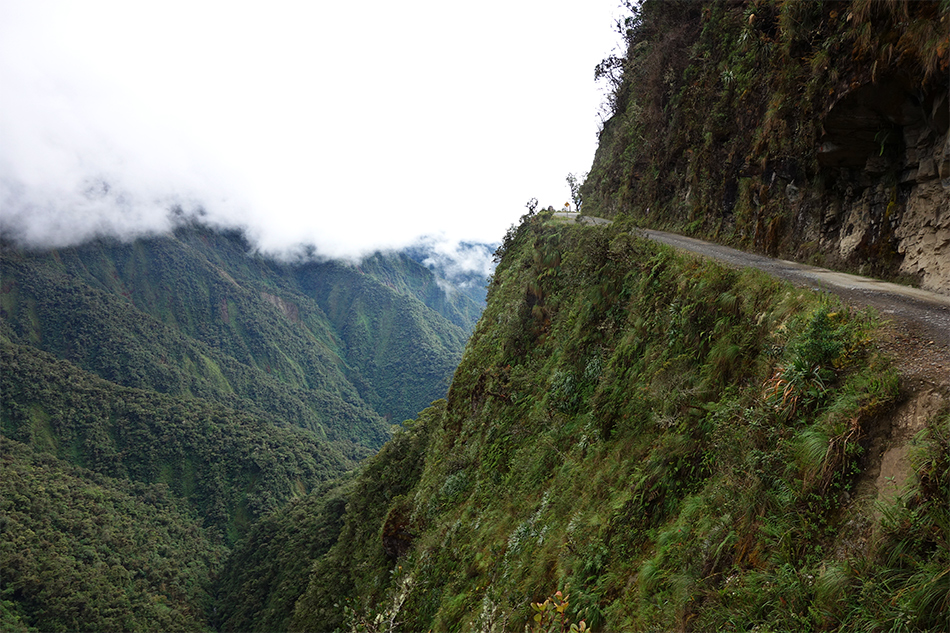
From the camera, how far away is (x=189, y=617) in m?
61.8

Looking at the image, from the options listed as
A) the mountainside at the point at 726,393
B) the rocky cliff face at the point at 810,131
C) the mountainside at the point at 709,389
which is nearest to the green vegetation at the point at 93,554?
the mountainside at the point at 709,389

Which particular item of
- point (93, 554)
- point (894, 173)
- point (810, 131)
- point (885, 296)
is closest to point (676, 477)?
point (885, 296)

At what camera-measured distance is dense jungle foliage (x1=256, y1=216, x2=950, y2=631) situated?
11.0 feet

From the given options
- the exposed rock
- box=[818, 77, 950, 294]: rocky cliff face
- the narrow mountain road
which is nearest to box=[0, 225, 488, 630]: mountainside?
the narrow mountain road

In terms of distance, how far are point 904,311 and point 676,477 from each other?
12.7 feet

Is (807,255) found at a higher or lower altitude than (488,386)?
higher

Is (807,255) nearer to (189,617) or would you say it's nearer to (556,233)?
(556,233)

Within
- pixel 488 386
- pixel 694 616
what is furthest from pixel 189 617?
pixel 694 616

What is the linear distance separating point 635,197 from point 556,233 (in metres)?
6.06

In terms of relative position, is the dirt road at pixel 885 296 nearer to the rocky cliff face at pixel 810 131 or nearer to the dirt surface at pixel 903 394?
the dirt surface at pixel 903 394

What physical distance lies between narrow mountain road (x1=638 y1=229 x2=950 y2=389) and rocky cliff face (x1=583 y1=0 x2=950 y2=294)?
0.78 metres

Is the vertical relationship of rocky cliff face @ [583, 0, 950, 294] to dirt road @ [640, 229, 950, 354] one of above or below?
above

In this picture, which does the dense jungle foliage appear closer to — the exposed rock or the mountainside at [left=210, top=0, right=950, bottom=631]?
the mountainside at [left=210, top=0, right=950, bottom=631]

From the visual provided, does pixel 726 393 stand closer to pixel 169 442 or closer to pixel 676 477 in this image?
pixel 676 477
